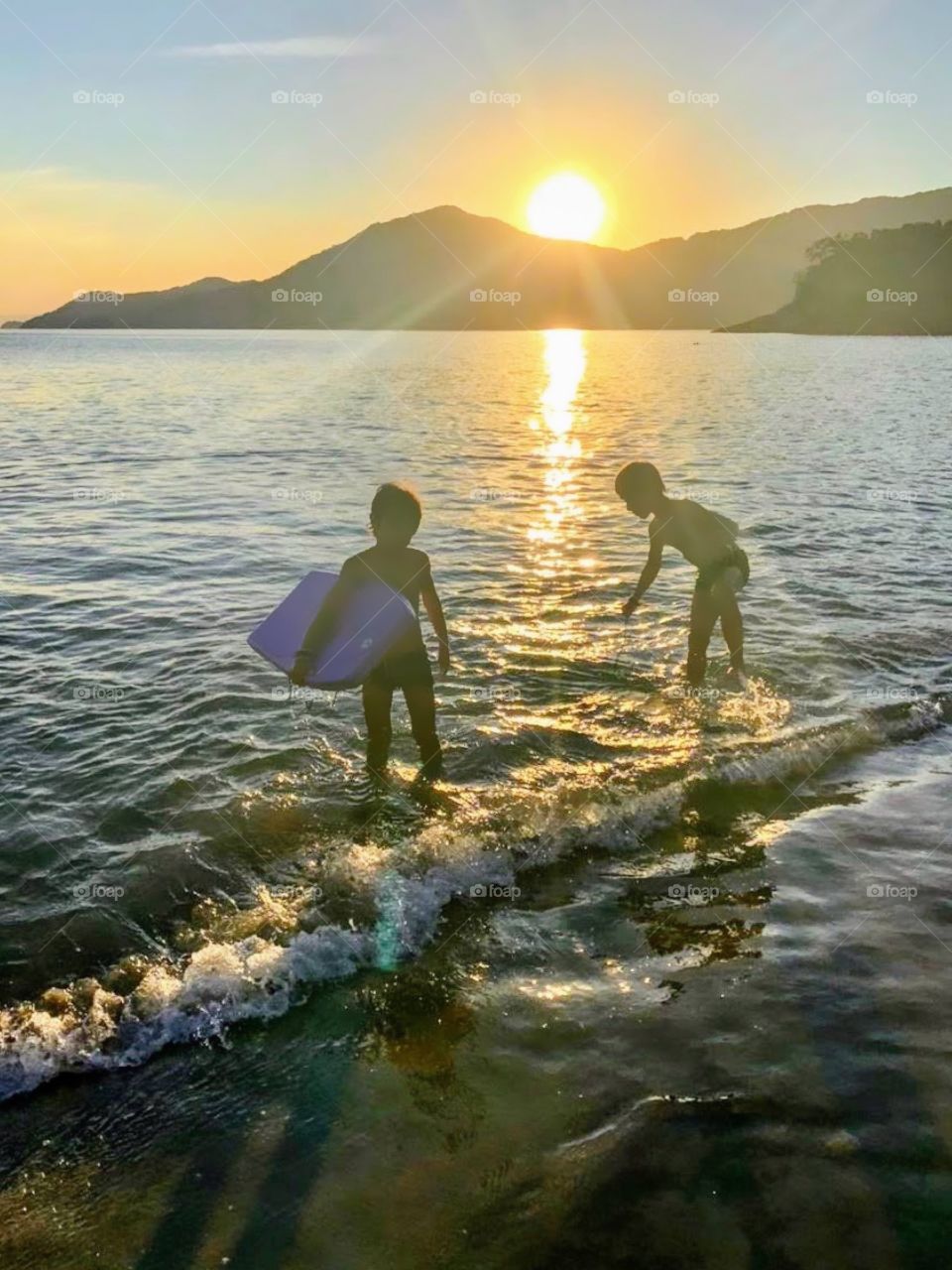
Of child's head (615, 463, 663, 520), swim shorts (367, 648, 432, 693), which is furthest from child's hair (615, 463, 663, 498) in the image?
swim shorts (367, 648, 432, 693)

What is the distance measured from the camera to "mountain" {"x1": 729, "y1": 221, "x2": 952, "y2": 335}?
533 feet

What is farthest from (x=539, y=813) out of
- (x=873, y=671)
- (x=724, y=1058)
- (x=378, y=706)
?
(x=873, y=671)

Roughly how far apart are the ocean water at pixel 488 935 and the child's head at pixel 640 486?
6.77 ft

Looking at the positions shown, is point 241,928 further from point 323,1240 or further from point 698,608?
point 698,608

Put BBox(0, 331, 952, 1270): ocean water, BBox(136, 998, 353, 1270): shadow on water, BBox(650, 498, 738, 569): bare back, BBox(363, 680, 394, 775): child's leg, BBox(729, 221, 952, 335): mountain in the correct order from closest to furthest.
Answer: BBox(136, 998, 353, 1270): shadow on water
BBox(0, 331, 952, 1270): ocean water
BBox(363, 680, 394, 775): child's leg
BBox(650, 498, 738, 569): bare back
BBox(729, 221, 952, 335): mountain

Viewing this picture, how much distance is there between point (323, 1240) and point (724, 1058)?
6.79ft

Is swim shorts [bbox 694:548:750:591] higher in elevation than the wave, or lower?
higher

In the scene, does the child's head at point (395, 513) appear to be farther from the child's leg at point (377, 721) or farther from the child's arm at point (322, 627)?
the child's leg at point (377, 721)

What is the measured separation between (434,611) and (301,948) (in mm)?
3000

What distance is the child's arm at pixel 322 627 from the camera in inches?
286

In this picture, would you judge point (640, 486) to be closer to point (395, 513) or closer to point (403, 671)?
point (395, 513)

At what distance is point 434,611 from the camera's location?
795 cm

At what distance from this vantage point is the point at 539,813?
7703mm

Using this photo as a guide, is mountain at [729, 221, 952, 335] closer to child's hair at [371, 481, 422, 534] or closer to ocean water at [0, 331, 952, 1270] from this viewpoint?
ocean water at [0, 331, 952, 1270]
